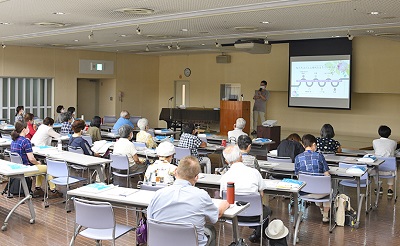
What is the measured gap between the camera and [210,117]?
715 inches

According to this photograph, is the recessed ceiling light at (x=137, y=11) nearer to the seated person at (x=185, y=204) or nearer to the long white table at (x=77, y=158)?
the long white table at (x=77, y=158)

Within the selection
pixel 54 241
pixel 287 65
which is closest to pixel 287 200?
pixel 54 241

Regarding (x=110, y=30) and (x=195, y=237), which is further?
(x=110, y=30)

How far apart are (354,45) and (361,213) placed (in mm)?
8555

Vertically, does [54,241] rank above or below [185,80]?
below

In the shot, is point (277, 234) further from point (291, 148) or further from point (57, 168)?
point (57, 168)

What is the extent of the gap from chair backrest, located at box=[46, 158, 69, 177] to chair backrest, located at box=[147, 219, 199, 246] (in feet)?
11.5

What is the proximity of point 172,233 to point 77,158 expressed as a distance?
4249 millimetres

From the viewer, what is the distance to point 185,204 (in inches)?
160

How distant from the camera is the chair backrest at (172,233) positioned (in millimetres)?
4023

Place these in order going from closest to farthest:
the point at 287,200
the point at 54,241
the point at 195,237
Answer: the point at 195,237
the point at 54,241
the point at 287,200

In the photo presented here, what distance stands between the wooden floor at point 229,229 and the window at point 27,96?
10214mm

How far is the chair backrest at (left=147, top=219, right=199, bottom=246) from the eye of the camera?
4.02 metres

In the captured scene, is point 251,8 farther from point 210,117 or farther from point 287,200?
point 210,117
